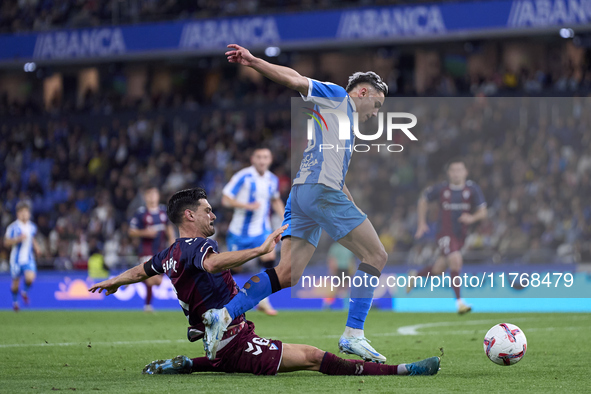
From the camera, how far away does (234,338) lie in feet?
17.4

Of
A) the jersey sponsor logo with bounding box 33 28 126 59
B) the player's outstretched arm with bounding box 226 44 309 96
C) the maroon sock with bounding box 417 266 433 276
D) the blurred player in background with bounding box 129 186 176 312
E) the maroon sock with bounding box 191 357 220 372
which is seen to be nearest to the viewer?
the player's outstretched arm with bounding box 226 44 309 96

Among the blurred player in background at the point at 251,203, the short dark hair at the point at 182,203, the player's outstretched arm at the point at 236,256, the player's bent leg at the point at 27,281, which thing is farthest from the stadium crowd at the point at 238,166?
the player's outstretched arm at the point at 236,256

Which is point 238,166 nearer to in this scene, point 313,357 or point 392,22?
point 392,22

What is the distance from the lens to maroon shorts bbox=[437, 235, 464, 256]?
40.7ft

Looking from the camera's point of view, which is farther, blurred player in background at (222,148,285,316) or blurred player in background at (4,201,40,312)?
blurred player in background at (4,201,40,312)

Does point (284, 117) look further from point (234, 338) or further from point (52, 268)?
point (234, 338)

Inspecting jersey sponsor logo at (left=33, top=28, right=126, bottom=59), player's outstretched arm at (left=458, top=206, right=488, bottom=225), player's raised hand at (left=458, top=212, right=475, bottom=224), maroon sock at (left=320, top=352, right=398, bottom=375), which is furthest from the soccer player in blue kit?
jersey sponsor logo at (left=33, top=28, right=126, bottom=59)

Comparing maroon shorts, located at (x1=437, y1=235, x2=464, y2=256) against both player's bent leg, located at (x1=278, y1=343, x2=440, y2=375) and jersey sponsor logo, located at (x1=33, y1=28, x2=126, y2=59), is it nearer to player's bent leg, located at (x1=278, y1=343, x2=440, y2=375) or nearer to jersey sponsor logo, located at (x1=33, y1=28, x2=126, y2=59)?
player's bent leg, located at (x1=278, y1=343, x2=440, y2=375)

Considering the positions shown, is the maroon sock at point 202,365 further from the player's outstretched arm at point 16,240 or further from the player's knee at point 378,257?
the player's outstretched arm at point 16,240

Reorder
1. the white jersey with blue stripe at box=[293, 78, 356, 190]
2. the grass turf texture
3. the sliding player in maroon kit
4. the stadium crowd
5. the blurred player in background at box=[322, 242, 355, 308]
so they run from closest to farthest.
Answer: the grass turf texture
the sliding player in maroon kit
the white jersey with blue stripe at box=[293, 78, 356, 190]
the blurred player in background at box=[322, 242, 355, 308]
the stadium crowd

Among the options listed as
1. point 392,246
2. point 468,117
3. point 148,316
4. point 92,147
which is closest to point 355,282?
point 148,316

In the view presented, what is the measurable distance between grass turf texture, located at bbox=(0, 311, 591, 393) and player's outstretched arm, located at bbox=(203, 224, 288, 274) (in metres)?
0.70

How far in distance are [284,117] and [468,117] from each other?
5248 mm

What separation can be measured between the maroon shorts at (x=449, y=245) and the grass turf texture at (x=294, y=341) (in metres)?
0.93
